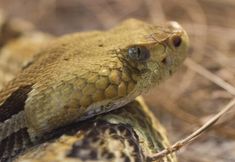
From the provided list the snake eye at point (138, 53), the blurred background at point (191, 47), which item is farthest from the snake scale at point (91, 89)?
the blurred background at point (191, 47)

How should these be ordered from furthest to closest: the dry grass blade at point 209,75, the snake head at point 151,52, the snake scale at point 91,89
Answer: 1. the dry grass blade at point 209,75
2. the snake head at point 151,52
3. the snake scale at point 91,89

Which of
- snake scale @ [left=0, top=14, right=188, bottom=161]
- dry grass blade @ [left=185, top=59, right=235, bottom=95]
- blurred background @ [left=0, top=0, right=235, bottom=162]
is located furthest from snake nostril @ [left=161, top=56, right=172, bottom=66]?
dry grass blade @ [left=185, top=59, right=235, bottom=95]

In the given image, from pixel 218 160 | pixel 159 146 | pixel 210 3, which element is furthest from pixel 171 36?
pixel 210 3

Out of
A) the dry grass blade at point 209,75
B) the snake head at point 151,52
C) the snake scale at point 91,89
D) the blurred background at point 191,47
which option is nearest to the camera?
the snake scale at point 91,89

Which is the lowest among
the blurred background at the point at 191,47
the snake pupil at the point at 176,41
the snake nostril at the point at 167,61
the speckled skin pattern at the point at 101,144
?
the blurred background at the point at 191,47

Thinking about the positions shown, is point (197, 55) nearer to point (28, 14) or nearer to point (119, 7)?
point (119, 7)

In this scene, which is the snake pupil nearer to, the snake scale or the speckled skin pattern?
the snake scale

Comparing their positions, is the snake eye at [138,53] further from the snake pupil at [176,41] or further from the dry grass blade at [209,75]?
the dry grass blade at [209,75]
